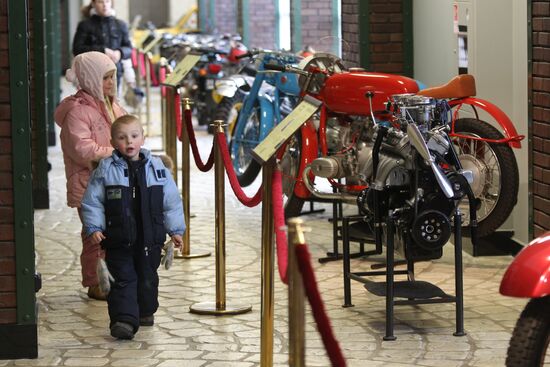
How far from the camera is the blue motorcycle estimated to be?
454 inches

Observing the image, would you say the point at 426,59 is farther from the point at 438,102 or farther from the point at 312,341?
the point at 312,341

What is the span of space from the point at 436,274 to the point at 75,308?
2.30 metres

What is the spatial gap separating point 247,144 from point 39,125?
176 centimetres

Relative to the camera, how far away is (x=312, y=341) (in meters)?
7.12

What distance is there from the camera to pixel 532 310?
203 inches

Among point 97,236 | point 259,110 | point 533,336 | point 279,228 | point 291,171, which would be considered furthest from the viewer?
point 259,110

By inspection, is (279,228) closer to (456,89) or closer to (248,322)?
(248,322)

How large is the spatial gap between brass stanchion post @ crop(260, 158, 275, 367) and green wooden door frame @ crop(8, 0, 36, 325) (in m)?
1.19

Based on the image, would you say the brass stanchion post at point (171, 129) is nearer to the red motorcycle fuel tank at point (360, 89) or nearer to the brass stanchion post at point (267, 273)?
the red motorcycle fuel tank at point (360, 89)

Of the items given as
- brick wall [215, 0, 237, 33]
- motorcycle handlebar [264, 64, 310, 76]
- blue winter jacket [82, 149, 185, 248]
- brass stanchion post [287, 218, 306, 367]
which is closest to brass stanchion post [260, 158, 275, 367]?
brass stanchion post [287, 218, 306, 367]

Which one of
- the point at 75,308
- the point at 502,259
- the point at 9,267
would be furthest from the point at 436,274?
the point at 9,267

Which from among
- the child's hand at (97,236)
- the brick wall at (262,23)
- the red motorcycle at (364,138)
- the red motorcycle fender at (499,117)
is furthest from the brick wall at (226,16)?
the child's hand at (97,236)

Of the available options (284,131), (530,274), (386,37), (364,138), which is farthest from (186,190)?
(530,274)

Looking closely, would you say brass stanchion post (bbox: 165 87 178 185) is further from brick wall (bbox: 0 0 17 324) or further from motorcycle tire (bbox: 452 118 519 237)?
brick wall (bbox: 0 0 17 324)
